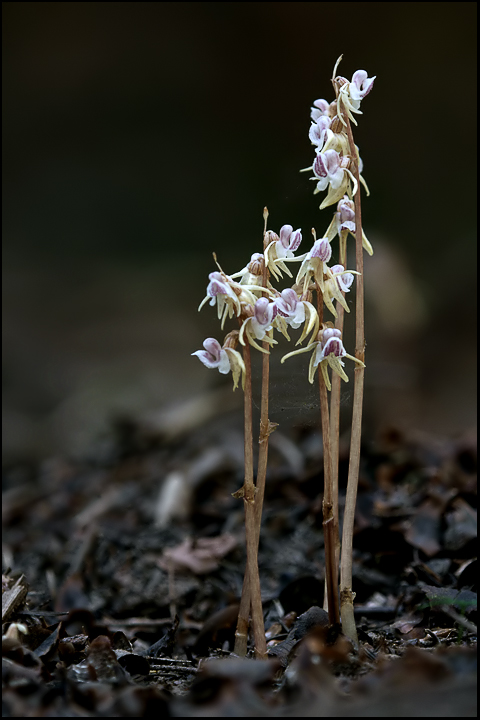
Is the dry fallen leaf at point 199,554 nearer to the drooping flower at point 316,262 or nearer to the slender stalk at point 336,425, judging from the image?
the slender stalk at point 336,425

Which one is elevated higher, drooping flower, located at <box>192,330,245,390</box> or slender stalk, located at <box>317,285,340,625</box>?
drooping flower, located at <box>192,330,245,390</box>

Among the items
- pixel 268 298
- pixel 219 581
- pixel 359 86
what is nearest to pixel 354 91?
pixel 359 86

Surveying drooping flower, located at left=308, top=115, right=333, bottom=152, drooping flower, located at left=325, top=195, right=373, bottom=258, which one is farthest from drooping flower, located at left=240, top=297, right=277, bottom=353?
drooping flower, located at left=308, top=115, right=333, bottom=152

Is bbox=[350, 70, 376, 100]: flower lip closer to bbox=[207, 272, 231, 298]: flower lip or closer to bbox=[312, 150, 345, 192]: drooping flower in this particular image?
bbox=[312, 150, 345, 192]: drooping flower

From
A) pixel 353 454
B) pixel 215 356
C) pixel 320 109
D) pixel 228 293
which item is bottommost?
pixel 353 454

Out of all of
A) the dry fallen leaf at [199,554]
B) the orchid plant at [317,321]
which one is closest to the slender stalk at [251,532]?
the orchid plant at [317,321]

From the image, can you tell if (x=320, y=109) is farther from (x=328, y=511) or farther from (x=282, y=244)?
(x=328, y=511)

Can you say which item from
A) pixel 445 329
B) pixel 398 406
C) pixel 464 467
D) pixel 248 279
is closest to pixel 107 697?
pixel 248 279

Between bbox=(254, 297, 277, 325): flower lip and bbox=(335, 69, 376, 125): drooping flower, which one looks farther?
bbox=(335, 69, 376, 125): drooping flower
